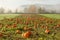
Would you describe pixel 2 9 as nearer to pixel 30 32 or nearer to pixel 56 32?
pixel 30 32

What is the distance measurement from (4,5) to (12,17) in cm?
28

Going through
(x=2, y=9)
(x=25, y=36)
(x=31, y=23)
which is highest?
(x=2, y=9)

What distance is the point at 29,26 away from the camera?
8.87ft

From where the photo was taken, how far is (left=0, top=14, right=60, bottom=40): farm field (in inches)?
101

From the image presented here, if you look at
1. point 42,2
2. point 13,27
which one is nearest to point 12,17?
point 13,27

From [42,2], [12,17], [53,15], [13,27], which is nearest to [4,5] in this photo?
[12,17]

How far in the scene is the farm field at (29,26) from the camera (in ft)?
8.41

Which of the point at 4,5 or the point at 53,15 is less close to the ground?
the point at 4,5

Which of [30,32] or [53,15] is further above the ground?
[53,15]

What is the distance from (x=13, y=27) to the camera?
269cm

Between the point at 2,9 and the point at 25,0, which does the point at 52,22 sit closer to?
the point at 25,0

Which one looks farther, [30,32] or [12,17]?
[12,17]

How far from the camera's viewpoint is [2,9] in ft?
9.11

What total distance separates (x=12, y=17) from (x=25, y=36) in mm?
488
